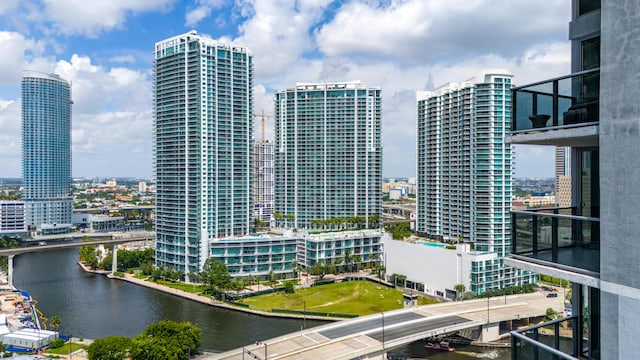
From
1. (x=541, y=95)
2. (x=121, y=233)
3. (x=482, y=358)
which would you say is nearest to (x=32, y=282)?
(x=121, y=233)

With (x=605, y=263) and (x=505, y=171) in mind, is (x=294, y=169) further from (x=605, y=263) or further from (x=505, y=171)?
(x=605, y=263)

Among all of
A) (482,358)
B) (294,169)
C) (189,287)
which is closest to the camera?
(482,358)

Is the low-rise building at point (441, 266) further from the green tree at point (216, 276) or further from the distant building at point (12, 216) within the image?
the distant building at point (12, 216)

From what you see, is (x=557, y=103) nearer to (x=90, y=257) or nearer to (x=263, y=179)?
(x=90, y=257)

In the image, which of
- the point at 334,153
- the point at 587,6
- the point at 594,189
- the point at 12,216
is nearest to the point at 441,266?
the point at 334,153

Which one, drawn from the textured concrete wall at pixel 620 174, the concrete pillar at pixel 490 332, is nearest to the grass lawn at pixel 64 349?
the concrete pillar at pixel 490 332

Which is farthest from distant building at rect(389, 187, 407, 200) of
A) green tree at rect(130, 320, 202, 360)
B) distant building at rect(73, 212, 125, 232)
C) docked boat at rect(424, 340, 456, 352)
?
green tree at rect(130, 320, 202, 360)

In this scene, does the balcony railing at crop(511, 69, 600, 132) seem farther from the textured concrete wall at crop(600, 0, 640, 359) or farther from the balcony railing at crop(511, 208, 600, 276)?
the balcony railing at crop(511, 208, 600, 276)
